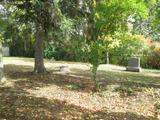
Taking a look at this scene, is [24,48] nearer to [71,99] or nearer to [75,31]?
[75,31]

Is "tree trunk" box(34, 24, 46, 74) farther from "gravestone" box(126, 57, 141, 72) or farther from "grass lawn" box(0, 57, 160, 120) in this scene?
"gravestone" box(126, 57, 141, 72)

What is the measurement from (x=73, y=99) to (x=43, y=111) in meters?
2.44

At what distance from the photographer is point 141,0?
14977mm

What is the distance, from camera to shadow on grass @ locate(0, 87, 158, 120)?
979 centimetres

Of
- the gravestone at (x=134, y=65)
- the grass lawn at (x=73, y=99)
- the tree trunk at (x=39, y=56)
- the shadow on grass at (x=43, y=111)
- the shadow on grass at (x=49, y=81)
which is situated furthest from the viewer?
the gravestone at (x=134, y=65)

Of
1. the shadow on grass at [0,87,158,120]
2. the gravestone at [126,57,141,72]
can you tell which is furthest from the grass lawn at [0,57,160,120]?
the gravestone at [126,57,141,72]

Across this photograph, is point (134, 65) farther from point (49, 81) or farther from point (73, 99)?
point (73, 99)

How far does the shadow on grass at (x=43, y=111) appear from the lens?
9.79m

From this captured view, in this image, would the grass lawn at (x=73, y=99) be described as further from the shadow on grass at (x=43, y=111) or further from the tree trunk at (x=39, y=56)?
the tree trunk at (x=39, y=56)

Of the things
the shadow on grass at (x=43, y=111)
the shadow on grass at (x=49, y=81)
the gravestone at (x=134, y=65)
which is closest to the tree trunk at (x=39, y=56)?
the shadow on grass at (x=49, y=81)

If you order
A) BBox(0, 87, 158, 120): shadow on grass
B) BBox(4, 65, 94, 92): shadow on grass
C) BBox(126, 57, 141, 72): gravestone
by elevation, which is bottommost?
BBox(0, 87, 158, 120): shadow on grass

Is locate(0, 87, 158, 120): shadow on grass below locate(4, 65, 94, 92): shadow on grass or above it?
below

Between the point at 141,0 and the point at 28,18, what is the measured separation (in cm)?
518

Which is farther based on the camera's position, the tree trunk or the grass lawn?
the tree trunk
